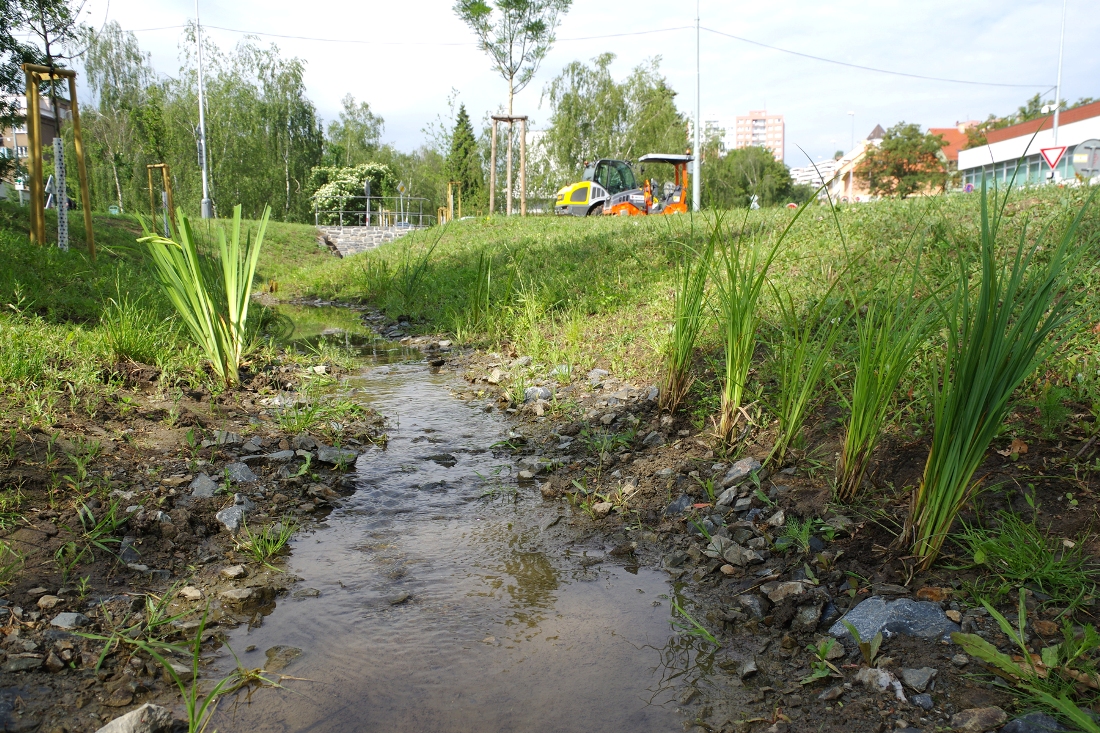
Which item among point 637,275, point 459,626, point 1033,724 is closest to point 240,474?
point 459,626

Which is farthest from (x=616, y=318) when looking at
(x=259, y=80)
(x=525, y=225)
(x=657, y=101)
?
(x=259, y=80)

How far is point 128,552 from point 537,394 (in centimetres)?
283

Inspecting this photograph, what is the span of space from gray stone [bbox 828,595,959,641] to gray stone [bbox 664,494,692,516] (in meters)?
0.95

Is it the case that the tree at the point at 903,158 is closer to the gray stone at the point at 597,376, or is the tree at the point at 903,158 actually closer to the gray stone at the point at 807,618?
the gray stone at the point at 597,376

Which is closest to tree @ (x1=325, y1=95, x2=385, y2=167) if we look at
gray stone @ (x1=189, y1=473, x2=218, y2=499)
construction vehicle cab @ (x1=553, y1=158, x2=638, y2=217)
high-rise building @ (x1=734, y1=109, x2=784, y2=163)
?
construction vehicle cab @ (x1=553, y1=158, x2=638, y2=217)

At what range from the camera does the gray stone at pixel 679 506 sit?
9.98 feet

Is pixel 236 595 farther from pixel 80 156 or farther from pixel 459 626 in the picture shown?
pixel 80 156

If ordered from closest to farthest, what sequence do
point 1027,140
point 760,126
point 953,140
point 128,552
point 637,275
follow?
point 128,552 → point 637,275 → point 1027,140 → point 953,140 → point 760,126

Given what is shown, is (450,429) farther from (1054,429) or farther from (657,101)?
(657,101)

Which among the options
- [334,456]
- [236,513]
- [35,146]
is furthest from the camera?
[35,146]

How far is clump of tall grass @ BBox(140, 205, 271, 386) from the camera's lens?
4121 mm

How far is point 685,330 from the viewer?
3689mm

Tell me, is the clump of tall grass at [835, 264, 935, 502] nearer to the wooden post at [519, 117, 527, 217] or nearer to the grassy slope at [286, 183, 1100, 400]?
the grassy slope at [286, 183, 1100, 400]

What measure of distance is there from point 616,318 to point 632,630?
397 cm
